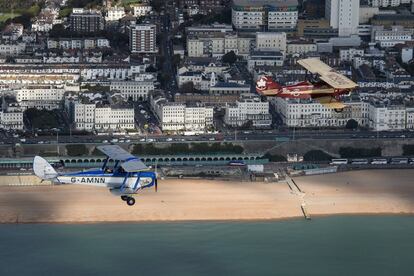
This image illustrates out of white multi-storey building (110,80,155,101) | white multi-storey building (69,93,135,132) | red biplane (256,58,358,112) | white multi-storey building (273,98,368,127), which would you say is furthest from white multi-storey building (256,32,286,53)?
red biplane (256,58,358,112)

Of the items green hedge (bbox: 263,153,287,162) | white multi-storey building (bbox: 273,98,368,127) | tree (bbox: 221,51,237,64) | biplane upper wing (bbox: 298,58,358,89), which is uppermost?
biplane upper wing (bbox: 298,58,358,89)

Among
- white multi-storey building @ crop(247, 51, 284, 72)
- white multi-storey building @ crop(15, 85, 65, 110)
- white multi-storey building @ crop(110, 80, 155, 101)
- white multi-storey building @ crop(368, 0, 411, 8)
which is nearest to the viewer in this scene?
white multi-storey building @ crop(15, 85, 65, 110)

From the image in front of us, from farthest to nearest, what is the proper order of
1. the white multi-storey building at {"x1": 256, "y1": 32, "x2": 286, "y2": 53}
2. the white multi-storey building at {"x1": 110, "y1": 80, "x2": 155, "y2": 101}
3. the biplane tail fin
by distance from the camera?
the white multi-storey building at {"x1": 256, "y1": 32, "x2": 286, "y2": 53}
the white multi-storey building at {"x1": 110, "y1": 80, "x2": 155, "y2": 101}
the biplane tail fin

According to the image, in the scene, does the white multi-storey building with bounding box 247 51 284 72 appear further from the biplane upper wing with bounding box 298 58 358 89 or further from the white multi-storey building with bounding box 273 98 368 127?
the biplane upper wing with bounding box 298 58 358 89

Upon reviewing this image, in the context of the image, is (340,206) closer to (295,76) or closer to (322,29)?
(295,76)

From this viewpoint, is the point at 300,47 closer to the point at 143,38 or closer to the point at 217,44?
the point at 217,44

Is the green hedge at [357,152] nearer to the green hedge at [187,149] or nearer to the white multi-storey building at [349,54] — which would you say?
the green hedge at [187,149]

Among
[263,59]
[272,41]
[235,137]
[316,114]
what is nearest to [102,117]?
[235,137]
